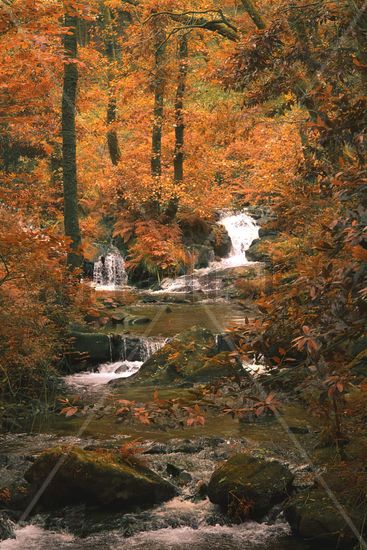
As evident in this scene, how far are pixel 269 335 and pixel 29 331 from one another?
234 inches

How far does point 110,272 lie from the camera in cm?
2506

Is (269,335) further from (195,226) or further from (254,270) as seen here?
(195,226)

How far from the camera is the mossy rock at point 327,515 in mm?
5477

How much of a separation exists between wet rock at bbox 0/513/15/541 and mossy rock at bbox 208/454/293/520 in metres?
2.07

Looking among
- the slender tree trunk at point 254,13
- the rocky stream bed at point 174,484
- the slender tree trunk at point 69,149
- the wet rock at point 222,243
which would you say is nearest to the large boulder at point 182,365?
the rocky stream bed at point 174,484

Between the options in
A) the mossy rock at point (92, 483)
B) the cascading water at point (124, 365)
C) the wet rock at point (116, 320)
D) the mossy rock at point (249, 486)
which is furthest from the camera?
the wet rock at point (116, 320)

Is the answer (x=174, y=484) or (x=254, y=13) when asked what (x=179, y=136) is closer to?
(x=254, y=13)

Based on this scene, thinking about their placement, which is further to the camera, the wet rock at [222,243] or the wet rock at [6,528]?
the wet rock at [222,243]

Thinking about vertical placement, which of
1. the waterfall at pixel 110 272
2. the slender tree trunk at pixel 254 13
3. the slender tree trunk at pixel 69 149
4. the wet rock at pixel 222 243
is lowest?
the waterfall at pixel 110 272

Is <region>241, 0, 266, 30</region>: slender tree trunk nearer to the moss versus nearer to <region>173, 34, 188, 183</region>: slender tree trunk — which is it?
<region>173, 34, 188, 183</region>: slender tree trunk

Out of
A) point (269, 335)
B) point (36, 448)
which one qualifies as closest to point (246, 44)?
point (269, 335)

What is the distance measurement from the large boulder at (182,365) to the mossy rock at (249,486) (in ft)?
15.6

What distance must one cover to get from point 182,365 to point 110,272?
43.9ft

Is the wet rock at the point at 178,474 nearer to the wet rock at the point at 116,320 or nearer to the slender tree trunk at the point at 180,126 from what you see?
the wet rock at the point at 116,320
